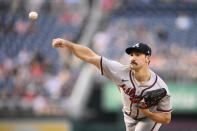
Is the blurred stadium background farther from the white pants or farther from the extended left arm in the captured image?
the extended left arm

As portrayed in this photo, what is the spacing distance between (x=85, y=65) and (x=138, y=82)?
338 inches

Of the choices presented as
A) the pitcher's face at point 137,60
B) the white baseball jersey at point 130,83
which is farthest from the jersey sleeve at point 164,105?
the pitcher's face at point 137,60

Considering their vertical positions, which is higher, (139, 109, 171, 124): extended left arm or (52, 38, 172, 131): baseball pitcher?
(52, 38, 172, 131): baseball pitcher

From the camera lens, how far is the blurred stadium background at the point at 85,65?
528 inches

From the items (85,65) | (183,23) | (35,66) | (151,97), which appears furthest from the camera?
(183,23)

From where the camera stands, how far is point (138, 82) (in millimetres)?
6145

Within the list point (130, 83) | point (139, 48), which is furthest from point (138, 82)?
point (139, 48)

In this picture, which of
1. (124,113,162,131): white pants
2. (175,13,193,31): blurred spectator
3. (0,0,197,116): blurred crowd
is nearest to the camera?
(124,113,162,131): white pants

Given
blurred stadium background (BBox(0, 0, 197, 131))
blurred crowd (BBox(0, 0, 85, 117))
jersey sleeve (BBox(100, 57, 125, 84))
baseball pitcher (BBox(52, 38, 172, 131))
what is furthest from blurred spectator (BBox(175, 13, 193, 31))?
jersey sleeve (BBox(100, 57, 125, 84))

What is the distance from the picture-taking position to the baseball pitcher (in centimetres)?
591

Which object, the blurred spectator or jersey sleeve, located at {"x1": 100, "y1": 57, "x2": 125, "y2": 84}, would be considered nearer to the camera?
jersey sleeve, located at {"x1": 100, "y1": 57, "x2": 125, "y2": 84}

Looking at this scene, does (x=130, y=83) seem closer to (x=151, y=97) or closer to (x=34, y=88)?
(x=151, y=97)

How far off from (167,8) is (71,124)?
285 inches

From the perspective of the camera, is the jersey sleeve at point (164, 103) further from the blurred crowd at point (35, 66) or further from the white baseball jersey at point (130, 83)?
the blurred crowd at point (35, 66)
